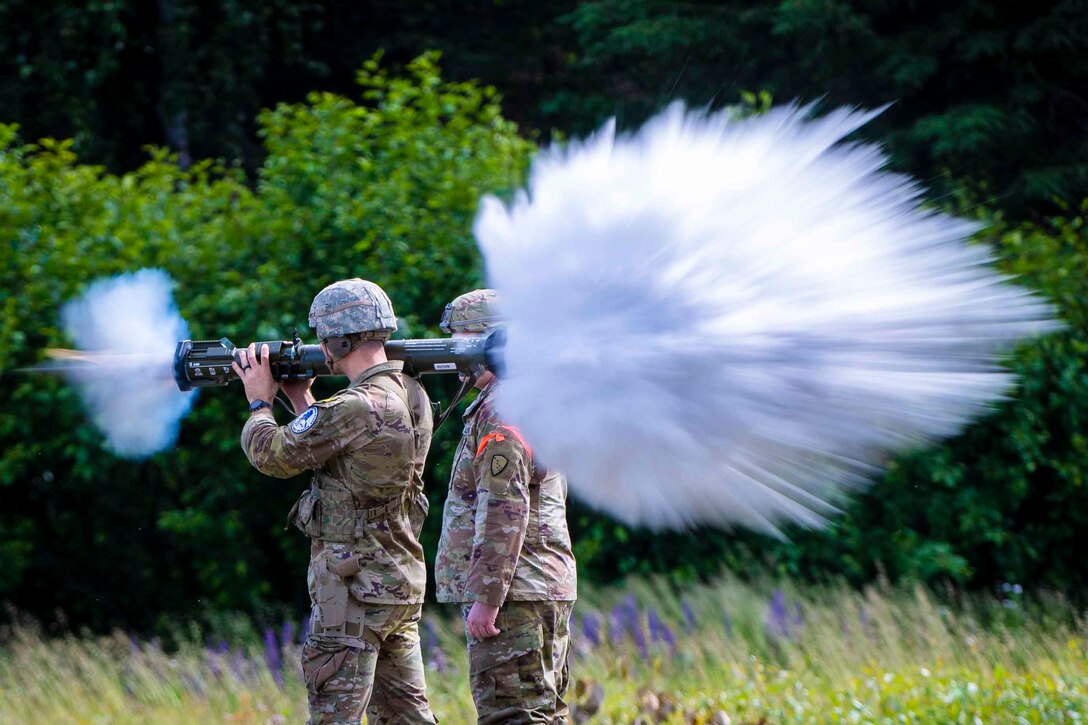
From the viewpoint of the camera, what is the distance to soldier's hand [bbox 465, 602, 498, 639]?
15.1ft

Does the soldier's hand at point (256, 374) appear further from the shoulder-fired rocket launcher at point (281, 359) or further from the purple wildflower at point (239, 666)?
the purple wildflower at point (239, 666)

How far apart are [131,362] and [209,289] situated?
10.1 ft

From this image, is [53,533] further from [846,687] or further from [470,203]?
[846,687]

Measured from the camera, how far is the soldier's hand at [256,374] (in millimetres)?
4707

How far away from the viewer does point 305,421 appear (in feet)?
14.8

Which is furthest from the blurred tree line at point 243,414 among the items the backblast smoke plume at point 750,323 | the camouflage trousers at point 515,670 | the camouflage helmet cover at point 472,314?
the backblast smoke plume at point 750,323

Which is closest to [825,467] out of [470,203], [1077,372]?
[470,203]

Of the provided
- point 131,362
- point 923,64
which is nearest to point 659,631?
point 131,362

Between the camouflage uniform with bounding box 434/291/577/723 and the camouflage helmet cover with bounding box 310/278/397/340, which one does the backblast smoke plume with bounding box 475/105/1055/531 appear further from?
the camouflage helmet cover with bounding box 310/278/397/340

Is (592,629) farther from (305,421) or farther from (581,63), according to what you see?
(581,63)

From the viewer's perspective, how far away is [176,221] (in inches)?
348

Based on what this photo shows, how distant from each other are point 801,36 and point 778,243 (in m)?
12.1

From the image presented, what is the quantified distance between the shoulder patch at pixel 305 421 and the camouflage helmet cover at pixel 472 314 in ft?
2.35

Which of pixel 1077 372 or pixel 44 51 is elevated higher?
pixel 44 51
